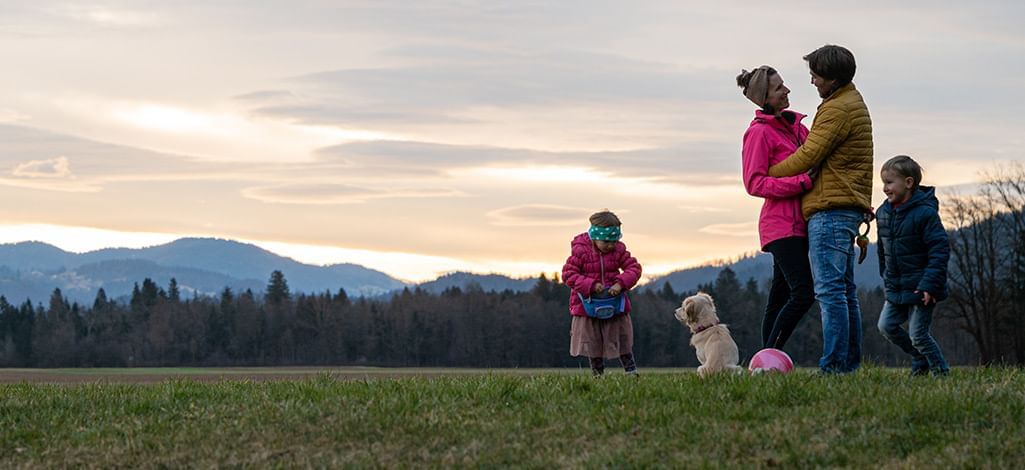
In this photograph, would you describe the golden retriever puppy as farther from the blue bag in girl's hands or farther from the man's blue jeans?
the blue bag in girl's hands

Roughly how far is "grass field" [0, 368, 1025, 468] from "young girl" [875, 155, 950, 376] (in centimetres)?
73

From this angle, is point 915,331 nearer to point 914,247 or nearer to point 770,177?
point 914,247

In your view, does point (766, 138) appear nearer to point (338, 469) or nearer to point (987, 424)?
point (987, 424)

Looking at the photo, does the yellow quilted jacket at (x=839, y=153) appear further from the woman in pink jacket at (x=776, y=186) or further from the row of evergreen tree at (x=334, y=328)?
the row of evergreen tree at (x=334, y=328)

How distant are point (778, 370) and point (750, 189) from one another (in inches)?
74.1

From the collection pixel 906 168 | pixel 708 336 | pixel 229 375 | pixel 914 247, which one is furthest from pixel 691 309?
pixel 229 375

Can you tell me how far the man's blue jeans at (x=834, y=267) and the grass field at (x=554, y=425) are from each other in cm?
53

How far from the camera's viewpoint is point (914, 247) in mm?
11930

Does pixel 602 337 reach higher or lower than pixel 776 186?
lower

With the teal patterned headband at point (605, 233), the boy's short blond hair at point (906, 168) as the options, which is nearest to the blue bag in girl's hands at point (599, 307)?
the teal patterned headband at point (605, 233)

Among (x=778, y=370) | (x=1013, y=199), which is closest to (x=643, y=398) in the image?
(x=778, y=370)

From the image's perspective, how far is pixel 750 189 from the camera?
11.9 meters

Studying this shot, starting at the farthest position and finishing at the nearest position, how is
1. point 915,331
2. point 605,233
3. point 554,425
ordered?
point 605,233 < point 915,331 < point 554,425

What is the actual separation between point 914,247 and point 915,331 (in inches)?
37.0
